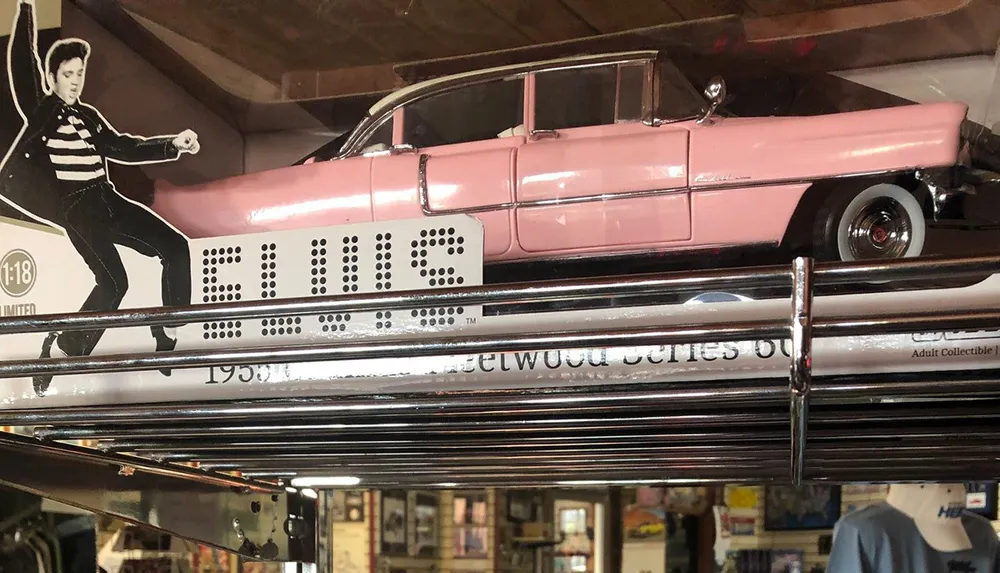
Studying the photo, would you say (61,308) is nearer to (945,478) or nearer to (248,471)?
(248,471)

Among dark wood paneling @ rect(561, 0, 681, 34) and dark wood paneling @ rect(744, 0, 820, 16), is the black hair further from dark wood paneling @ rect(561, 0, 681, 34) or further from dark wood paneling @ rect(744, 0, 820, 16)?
dark wood paneling @ rect(744, 0, 820, 16)

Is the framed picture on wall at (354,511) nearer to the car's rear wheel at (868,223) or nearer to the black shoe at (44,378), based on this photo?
the black shoe at (44,378)

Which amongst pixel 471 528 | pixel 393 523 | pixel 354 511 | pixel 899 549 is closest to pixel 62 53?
pixel 899 549

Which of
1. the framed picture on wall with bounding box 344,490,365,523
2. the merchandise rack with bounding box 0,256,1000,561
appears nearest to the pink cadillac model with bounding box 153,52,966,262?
the merchandise rack with bounding box 0,256,1000,561

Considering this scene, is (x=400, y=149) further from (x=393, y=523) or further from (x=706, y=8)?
(x=393, y=523)

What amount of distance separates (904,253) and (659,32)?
0.81ft

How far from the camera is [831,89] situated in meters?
0.65

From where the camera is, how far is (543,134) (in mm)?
689

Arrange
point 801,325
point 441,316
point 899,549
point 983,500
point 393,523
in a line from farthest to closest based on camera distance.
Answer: point 393,523 → point 983,500 → point 899,549 → point 441,316 → point 801,325

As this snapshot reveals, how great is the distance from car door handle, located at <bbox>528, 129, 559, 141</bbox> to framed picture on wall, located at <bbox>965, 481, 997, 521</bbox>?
1.24 m

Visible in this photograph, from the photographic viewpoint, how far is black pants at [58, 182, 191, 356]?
68 cm

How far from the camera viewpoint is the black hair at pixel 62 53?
0.69 meters

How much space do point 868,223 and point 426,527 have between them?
250 cm

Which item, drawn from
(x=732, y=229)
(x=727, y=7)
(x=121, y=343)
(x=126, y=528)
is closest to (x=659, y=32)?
(x=727, y=7)
